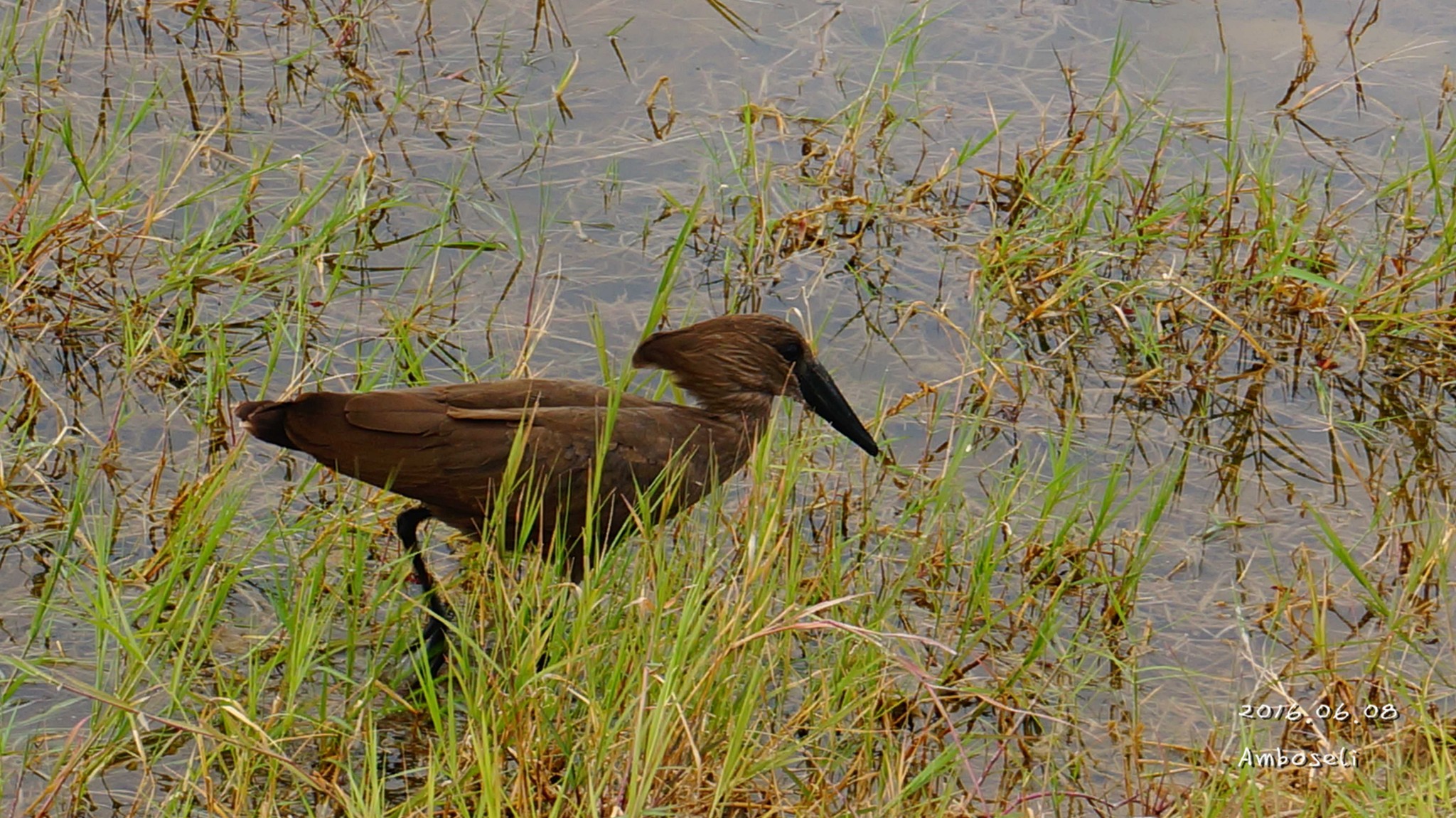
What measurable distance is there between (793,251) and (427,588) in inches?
77.3

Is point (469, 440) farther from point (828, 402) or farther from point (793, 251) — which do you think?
point (793, 251)

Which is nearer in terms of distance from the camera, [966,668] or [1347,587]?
[966,668]

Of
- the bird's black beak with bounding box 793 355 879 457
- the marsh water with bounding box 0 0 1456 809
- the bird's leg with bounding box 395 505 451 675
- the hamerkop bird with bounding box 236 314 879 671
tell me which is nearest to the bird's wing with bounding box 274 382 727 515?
the hamerkop bird with bounding box 236 314 879 671

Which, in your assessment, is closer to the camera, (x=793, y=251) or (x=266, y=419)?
(x=266, y=419)

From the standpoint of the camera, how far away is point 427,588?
445 cm

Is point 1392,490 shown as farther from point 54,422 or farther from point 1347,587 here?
point 54,422

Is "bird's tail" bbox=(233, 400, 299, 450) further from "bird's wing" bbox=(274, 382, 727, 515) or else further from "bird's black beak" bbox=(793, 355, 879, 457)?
"bird's black beak" bbox=(793, 355, 879, 457)

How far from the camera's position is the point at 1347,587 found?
476 cm

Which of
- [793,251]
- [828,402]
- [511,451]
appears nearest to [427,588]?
[511,451]

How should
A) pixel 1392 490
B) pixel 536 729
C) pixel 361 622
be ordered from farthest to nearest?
pixel 1392 490 → pixel 361 622 → pixel 536 729

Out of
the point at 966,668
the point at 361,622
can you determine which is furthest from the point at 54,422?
the point at 966,668

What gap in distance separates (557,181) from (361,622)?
2170mm

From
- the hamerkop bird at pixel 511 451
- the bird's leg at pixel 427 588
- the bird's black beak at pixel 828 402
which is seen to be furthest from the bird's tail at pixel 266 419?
the bird's black beak at pixel 828 402

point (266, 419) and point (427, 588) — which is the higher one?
point (266, 419)
